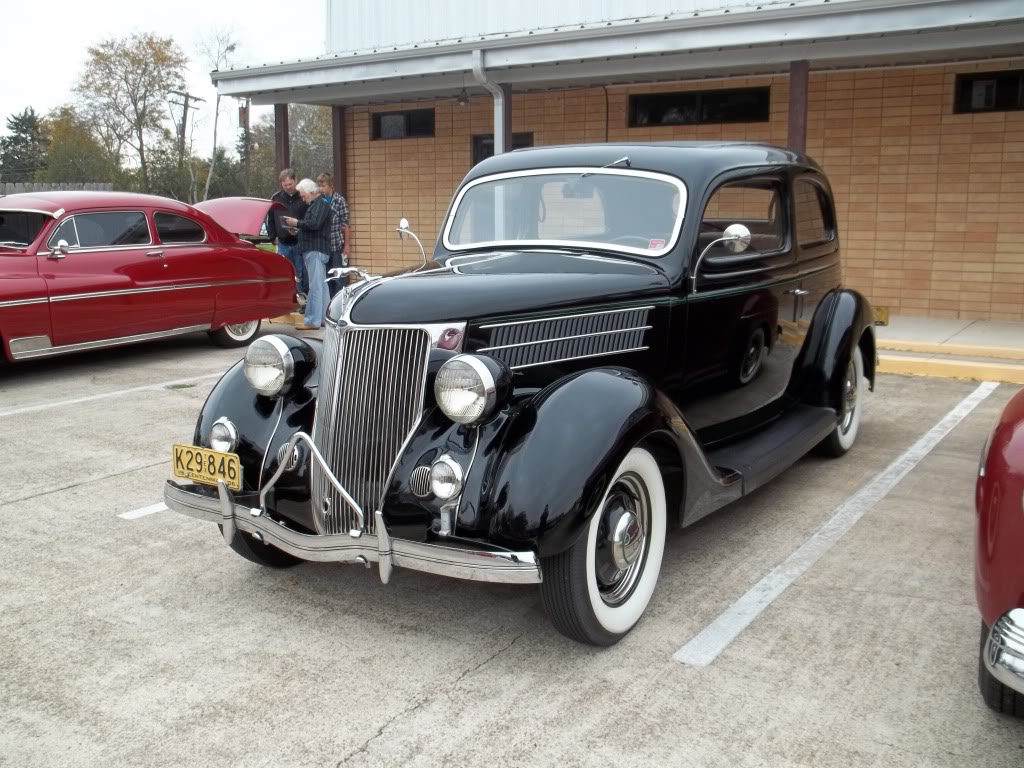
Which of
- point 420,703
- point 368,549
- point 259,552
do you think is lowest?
point 420,703

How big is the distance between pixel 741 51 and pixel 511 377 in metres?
7.21

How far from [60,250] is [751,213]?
18.8 ft

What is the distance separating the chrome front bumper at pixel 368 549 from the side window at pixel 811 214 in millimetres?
3106

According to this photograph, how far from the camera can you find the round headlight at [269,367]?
367 centimetres

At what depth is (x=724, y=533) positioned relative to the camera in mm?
4406

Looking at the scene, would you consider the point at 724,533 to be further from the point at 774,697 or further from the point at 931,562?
the point at 774,697

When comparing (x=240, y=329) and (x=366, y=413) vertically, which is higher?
(x=366, y=413)

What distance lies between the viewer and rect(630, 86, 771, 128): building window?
11.1 metres

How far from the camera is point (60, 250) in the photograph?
25.9ft

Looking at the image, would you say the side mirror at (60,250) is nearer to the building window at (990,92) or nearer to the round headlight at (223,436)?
the round headlight at (223,436)

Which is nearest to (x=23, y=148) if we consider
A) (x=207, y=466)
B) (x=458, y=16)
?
(x=458, y=16)

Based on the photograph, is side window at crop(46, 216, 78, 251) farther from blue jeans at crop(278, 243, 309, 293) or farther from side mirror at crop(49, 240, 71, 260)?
blue jeans at crop(278, 243, 309, 293)

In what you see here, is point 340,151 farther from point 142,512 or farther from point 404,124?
point 142,512

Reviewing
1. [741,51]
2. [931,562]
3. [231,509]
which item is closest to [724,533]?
[931,562]
